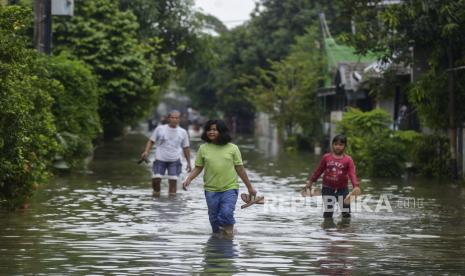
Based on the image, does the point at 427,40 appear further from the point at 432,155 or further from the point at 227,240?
the point at 227,240

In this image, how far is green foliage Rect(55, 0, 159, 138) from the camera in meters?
40.7

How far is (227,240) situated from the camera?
45.1 ft

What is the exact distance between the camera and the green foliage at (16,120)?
1523 cm

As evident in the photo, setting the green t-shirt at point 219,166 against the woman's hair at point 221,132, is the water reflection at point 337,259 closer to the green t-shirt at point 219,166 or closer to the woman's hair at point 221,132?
the green t-shirt at point 219,166

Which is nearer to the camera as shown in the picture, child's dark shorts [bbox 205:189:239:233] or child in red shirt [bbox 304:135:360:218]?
child's dark shorts [bbox 205:189:239:233]

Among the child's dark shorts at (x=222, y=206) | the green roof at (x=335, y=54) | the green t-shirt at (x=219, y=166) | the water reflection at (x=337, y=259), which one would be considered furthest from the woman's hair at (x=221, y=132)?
the green roof at (x=335, y=54)

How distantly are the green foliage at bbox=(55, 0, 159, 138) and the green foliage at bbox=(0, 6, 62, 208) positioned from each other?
22617mm

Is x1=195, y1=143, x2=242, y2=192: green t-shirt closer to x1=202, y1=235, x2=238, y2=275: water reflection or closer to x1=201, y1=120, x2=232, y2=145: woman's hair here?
x1=201, y1=120, x2=232, y2=145: woman's hair

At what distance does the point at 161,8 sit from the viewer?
5197cm

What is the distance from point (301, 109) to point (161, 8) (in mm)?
8426

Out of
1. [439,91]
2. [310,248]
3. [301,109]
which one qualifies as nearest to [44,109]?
[310,248]

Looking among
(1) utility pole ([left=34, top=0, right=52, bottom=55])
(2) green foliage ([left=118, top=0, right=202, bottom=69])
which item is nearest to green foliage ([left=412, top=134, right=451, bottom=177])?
(1) utility pole ([left=34, top=0, right=52, bottom=55])

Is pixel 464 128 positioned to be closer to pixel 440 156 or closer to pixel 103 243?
pixel 440 156

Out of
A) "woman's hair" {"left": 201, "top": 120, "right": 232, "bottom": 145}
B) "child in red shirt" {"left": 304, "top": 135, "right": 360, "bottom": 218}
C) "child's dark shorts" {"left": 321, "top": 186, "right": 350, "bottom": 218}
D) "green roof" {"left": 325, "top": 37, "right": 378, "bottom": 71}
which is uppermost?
"green roof" {"left": 325, "top": 37, "right": 378, "bottom": 71}
